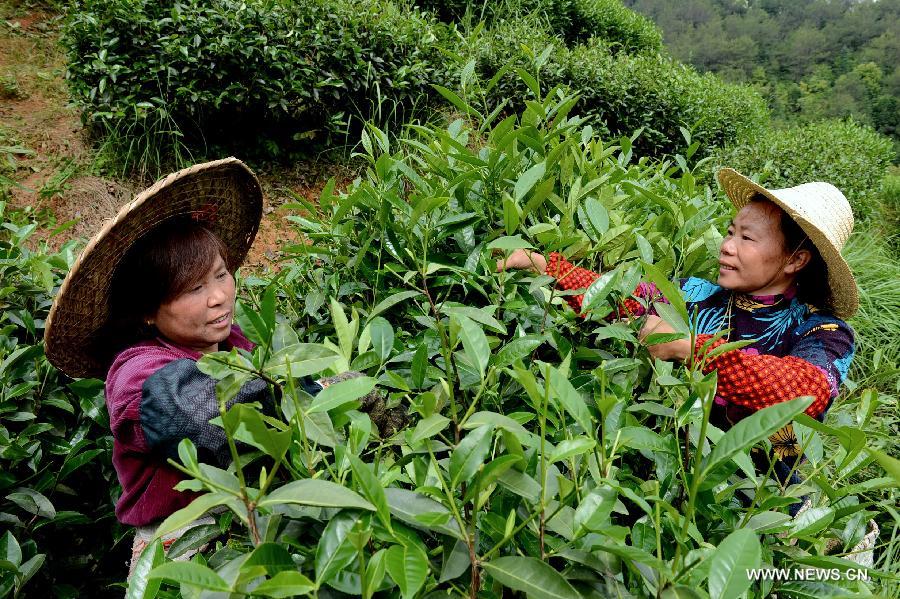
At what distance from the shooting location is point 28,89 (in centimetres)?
452

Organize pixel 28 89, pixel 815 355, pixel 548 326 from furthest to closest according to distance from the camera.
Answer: pixel 28 89 < pixel 815 355 < pixel 548 326

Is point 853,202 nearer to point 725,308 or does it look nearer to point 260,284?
point 725,308

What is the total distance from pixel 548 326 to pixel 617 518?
0.41m

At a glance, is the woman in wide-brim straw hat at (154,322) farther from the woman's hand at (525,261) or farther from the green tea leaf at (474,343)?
the woman's hand at (525,261)

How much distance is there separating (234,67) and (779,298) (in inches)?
134

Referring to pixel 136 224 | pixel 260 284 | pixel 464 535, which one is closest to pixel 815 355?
pixel 464 535

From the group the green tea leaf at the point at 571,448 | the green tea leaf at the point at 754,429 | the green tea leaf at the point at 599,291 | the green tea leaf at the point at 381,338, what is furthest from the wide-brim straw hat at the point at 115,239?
the green tea leaf at the point at 754,429

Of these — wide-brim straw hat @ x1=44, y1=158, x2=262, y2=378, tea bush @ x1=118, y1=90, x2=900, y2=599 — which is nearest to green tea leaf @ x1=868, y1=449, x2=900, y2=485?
tea bush @ x1=118, y1=90, x2=900, y2=599

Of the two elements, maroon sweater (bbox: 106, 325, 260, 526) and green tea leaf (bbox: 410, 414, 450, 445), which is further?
maroon sweater (bbox: 106, 325, 260, 526)

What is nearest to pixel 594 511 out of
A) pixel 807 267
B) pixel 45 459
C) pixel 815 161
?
pixel 807 267

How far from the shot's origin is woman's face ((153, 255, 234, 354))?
4.84ft

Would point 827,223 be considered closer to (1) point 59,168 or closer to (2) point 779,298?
(2) point 779,298

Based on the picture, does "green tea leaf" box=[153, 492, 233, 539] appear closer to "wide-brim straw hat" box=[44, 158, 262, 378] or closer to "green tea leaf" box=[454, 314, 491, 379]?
"green tea leaf" box=[454, 314, 491, 379]

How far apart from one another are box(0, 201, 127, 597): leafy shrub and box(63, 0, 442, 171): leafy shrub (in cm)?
203
